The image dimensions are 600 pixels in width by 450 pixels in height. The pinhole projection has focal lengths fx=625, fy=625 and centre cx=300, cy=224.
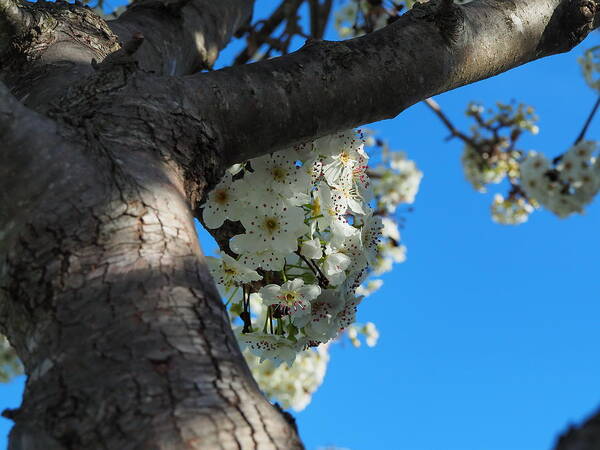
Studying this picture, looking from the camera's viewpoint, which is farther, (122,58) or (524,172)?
(524,172)

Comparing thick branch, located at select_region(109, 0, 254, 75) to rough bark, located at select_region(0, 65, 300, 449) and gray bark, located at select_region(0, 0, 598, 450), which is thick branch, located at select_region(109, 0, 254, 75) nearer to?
gray bark, located at select_region(0, 0, 598, 450)

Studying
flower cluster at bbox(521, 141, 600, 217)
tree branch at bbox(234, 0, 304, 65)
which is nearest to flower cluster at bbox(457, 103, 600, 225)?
flower cluster at bbox(521, 141, 600, 217)

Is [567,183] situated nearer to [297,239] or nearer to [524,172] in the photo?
[524,172]

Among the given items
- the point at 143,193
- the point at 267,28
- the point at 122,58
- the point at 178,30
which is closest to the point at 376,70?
the point at 122,58

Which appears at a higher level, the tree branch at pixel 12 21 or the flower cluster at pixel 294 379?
the flower cluster at pixel 294 379

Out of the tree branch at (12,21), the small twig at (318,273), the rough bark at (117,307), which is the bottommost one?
the rough bark at (117,307)

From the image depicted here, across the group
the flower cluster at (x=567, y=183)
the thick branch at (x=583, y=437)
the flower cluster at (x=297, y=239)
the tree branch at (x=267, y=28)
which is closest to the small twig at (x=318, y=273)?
the flower cluster at (x=297, y=239)

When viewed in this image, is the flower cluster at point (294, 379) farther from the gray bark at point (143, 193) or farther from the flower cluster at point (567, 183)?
the gray bark at point (143, 193)
